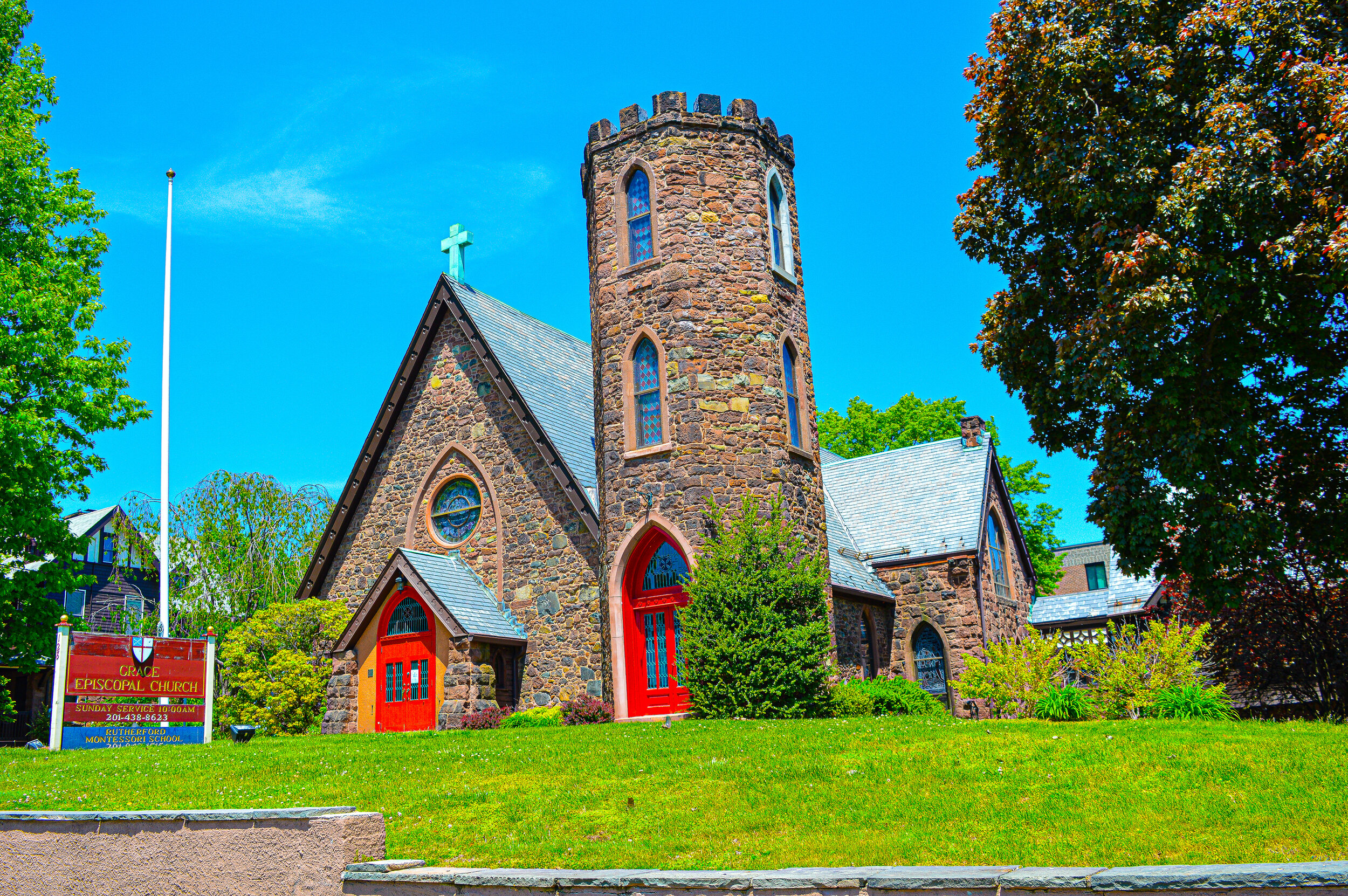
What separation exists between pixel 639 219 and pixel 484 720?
10655 millimetres

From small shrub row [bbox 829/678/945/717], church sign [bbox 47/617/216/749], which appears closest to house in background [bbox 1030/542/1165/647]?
small shrub row [bbox 829/678/945/717]

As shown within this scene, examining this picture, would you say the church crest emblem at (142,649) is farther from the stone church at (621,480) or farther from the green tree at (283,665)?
the green tree at (283,665)

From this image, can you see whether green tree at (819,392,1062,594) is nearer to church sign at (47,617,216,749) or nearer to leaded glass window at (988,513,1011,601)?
leaded glass window at (988,513,1011,601)

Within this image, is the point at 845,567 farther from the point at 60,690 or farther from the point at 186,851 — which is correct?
the point at 186,851

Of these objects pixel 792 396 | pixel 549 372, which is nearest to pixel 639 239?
pixel 792 396

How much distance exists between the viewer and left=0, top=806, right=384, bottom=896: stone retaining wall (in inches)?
292

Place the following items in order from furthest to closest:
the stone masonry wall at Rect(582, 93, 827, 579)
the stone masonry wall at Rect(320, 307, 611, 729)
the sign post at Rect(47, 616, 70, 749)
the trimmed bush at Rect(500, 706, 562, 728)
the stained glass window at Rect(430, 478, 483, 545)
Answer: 1. the stained glass window at Rect(430, 478, 483, 545)
2. the stone masonry wall at Rect(320, 307, 611, 729)
3. the trimmed bush at Rect(500, 706, 562, 728)
4. the stone masonry wall at Rect(582, 93, 827, 579)
5. the sign post at Rect(47, 616, 70, 749)

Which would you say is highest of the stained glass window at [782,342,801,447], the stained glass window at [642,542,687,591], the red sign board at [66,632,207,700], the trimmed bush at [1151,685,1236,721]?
the stained glass window at [782,342,801,447]

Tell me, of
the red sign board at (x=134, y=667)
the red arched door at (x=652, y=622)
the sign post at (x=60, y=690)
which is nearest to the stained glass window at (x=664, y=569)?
the red arched door at (x=652, y=622)

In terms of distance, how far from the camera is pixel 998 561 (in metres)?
29.7

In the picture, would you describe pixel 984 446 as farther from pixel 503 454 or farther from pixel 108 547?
pixel 108 547

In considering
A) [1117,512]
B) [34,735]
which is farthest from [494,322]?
[34,735]

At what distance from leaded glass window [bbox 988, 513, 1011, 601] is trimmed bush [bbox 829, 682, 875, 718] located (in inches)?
426

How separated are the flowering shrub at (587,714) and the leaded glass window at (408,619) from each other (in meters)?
4.02
